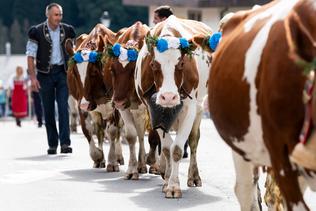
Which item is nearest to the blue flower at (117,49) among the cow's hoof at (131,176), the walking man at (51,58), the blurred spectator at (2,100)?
the cow's hoof at (131,176)

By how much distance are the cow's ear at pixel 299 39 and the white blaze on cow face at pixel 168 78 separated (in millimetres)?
5227

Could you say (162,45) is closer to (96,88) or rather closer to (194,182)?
(194,182)

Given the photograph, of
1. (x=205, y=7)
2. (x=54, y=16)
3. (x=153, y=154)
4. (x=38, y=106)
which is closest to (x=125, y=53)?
(x=153, y=154)

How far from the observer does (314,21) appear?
20.6 feet

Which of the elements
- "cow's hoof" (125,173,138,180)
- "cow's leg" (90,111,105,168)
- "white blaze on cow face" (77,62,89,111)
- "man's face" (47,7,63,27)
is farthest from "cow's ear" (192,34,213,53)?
"man's face" (47,7,63,27)

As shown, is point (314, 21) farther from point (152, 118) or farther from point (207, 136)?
point (207, 136)

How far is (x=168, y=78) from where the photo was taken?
38.6ft

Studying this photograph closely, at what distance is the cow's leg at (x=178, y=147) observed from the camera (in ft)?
39.3

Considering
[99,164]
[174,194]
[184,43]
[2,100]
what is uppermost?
[184,43]

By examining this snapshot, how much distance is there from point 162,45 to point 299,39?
5603 millimetres

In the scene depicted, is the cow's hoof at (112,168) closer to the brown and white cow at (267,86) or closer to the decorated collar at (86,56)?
the decorated collar at (86,56)

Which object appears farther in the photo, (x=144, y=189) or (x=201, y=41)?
(x=144, y=189)

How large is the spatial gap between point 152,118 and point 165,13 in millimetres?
4139

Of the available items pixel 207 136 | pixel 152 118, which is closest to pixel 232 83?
pixel 152 118
